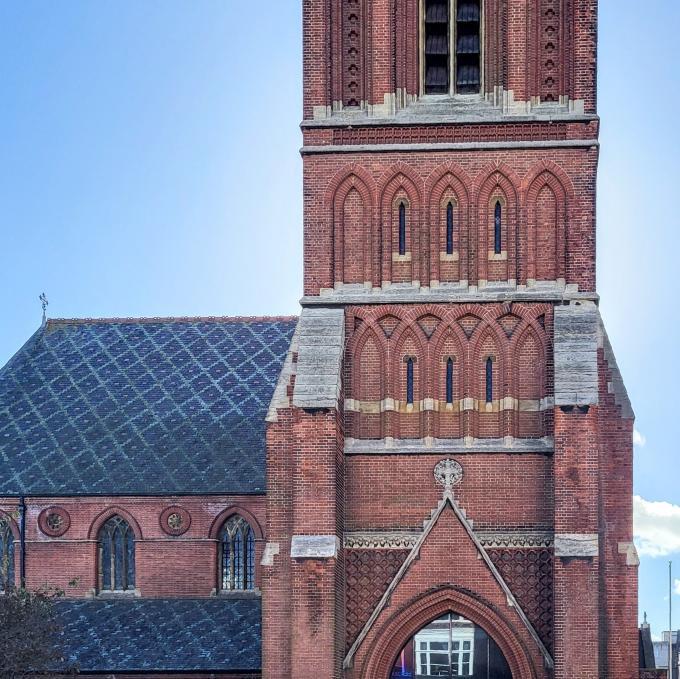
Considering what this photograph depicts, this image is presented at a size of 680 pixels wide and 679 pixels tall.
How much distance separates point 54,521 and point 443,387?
12448 millimetres

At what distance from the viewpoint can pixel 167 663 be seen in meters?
34.4

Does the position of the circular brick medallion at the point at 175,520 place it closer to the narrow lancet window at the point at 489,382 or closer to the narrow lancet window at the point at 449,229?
the narrow lancet window at the point at 489,382

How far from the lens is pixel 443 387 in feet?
104

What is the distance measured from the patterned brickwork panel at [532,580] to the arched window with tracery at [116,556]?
11.7 m

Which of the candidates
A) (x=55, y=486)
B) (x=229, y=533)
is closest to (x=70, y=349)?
(x=55, y=486)

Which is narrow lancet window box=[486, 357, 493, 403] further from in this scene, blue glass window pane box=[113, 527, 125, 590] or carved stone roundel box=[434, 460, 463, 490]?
blue glass window pane box=[113, 527, 125, 590]

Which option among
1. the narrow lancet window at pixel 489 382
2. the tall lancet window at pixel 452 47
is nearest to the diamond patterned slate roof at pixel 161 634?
the narrow lancet window at pixel 489 382

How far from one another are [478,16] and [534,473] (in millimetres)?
10172

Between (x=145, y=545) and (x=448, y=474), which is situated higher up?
(x=448, y=474)

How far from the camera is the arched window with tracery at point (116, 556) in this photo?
1503 inches

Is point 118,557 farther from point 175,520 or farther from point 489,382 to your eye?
point 489,382

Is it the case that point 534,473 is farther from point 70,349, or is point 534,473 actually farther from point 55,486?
point 70,349

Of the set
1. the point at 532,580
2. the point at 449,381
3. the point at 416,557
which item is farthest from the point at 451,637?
the point at 449,381

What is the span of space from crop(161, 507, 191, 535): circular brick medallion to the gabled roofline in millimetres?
9082
